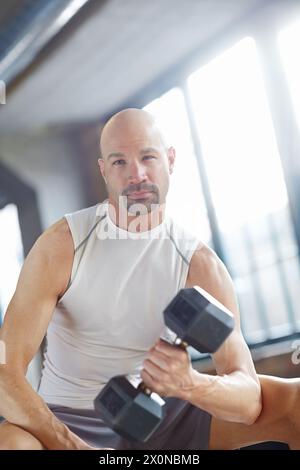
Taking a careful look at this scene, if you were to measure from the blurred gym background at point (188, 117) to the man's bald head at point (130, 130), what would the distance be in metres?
Answer: 0.54

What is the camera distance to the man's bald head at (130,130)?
1.05 metres

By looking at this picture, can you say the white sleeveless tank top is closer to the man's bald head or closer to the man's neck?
the man's neck

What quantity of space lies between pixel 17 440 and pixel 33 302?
20 cm

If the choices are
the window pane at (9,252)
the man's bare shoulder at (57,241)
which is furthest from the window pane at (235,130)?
the man's bare shoulder at (57,241)

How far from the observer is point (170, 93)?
191 cm

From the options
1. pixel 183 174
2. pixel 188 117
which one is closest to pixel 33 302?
pixel 183 174

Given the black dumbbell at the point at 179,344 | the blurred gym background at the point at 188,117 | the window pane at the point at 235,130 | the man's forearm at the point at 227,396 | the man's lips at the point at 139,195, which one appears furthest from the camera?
the window pane at the point at 235,130

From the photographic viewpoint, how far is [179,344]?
86 cm

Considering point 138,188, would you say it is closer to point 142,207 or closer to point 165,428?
point 142,207

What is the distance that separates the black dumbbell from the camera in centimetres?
84

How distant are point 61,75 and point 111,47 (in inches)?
7.7

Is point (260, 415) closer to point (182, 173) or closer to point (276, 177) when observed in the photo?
point (182, 173)

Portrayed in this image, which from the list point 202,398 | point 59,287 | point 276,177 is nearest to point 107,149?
point 59,287

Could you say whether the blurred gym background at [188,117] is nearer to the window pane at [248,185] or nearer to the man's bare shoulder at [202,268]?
the window pane at [248,185]
